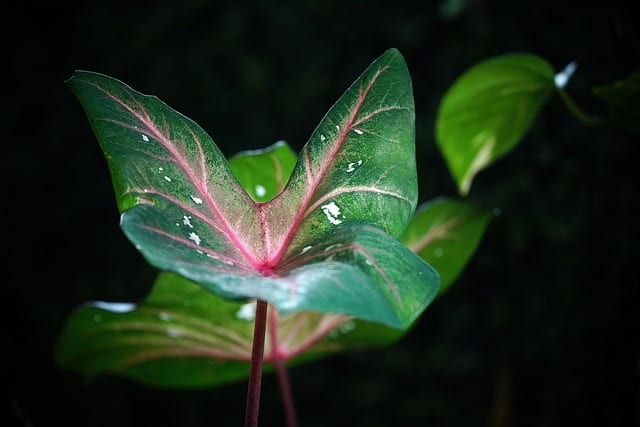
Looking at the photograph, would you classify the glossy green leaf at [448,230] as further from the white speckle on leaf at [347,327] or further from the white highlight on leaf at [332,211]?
the white highlight on leaf at [332,211]

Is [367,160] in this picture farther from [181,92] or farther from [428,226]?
[181,92]

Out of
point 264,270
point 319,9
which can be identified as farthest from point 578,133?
point 264,270

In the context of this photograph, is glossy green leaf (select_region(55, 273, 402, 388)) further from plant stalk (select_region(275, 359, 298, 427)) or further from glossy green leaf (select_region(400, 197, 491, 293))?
glossy green leaf (select_region(400, 197, 491, 293))

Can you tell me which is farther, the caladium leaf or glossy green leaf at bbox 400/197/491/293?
glossy green leaf at bbox 400/197/491/293

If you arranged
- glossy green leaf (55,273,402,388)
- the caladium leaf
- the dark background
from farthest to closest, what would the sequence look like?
the dark background
glossy green leaf (55,273,402,388)
the caladium leaf

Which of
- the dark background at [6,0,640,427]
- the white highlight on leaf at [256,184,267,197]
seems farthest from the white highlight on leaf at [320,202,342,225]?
the dark background at [6,0,640,427]

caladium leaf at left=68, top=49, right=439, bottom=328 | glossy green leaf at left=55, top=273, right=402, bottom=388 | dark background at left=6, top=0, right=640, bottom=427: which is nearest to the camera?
caladium leaf at left=68, top=49, right=439, bottom=328
